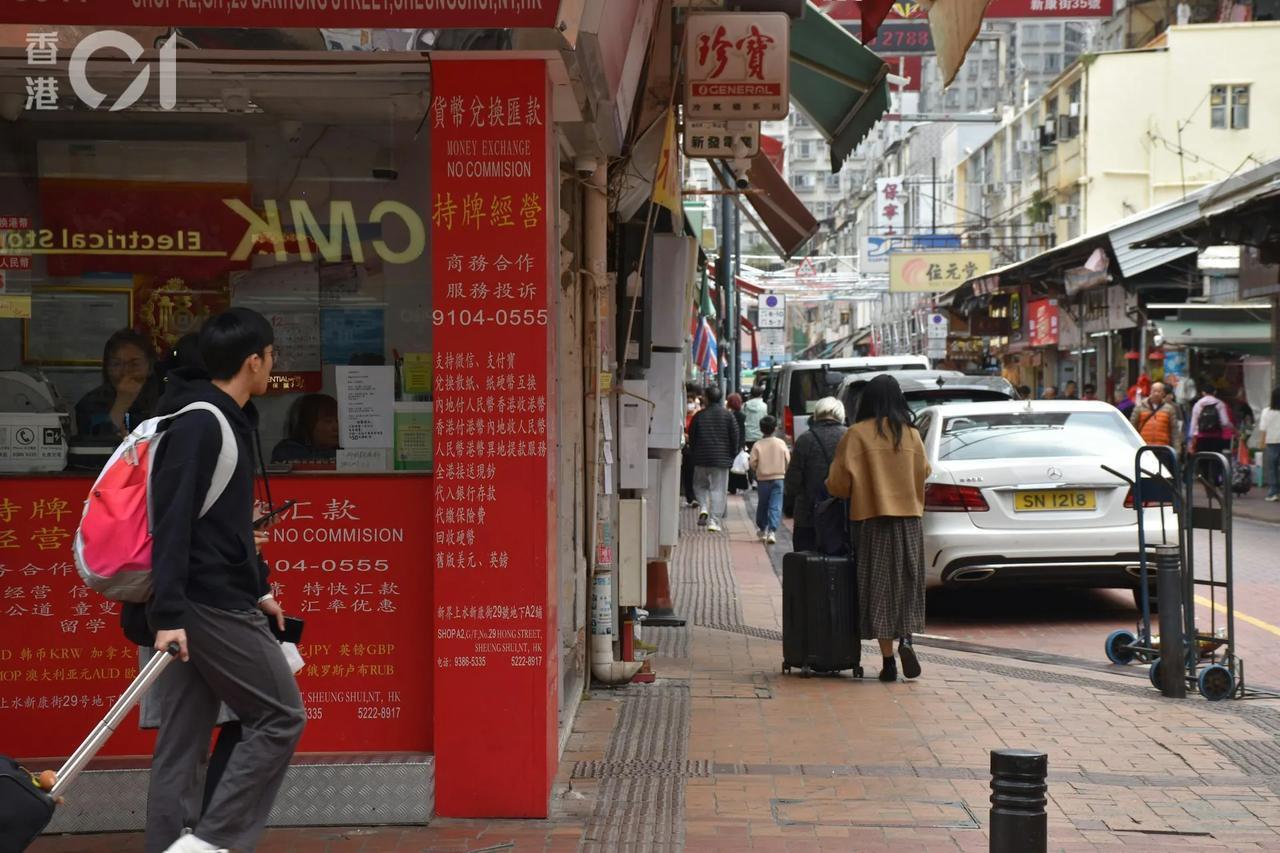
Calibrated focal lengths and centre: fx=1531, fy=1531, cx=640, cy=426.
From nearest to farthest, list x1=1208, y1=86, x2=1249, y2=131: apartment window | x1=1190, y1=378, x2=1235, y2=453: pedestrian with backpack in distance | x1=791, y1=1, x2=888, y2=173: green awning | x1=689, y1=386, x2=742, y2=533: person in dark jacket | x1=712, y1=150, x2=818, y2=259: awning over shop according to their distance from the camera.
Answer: x1=791, y1=1, x2=888, y2=173: green awning < x1=712, y1=150, x2=818, y2=259: awning over shop < x1=689, y1=386, x2=742, y2=533: person in dark jacket < x1=1190, y1=378, x2=1235, y2=453: pedestrian with backpack in distance < x1=1208, y1=86, x2=1249, y2=131: apartment window

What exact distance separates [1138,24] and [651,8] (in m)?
38.1

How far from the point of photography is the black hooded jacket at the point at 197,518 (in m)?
4.18

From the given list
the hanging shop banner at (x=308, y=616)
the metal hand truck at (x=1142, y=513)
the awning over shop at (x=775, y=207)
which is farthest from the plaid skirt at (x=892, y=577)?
the hanging shop banner at (x=308, y=616)

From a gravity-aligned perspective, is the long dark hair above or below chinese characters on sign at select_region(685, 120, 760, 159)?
below

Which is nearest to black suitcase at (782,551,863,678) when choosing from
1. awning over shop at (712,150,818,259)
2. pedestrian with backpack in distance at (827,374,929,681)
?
pedestrian with backpack in distance at (827,374,929,681)

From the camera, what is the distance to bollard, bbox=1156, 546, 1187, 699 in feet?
26.8

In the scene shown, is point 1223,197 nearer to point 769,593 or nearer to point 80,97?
point 769,593

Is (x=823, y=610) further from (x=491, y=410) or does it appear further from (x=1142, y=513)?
(x=491, y=410)

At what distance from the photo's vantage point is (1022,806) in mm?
3814

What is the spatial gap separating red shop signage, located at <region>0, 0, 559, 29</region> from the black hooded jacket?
51.6 inches

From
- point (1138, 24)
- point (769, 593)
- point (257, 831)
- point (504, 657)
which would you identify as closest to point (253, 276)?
point (504, 657)

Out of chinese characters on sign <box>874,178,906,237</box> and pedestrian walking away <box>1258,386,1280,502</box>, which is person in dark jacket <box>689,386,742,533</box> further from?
chinese characters on sign <box>874,178,906,237</box>

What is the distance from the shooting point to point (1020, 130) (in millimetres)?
→ 44750

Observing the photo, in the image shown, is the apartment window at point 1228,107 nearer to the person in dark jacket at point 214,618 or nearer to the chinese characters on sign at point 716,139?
the chinese characters on sign at point 716,139
